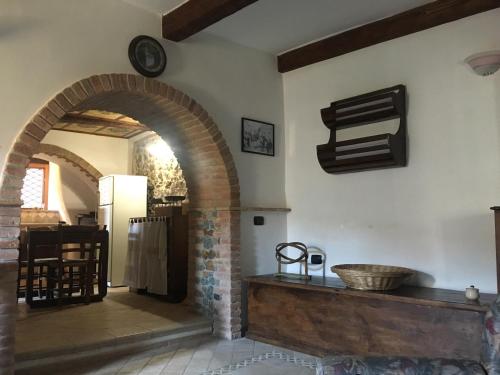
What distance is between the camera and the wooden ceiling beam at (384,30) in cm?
320

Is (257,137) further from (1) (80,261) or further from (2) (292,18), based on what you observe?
(1) (80,261)

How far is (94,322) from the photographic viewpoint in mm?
3930

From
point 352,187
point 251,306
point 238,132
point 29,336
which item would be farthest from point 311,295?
point 29,336

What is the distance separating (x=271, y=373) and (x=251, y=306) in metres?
0.90

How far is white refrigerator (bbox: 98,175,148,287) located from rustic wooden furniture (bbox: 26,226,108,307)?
3.46ft

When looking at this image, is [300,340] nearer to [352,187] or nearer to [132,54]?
[352,187]

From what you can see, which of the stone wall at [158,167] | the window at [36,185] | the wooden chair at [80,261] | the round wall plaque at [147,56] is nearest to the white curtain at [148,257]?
the wooden chair at [80,261]

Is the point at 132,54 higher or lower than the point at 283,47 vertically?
lower

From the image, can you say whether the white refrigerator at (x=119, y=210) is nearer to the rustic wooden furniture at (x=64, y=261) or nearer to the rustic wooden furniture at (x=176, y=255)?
the rustic wooden furniture at (x=64, y=261)

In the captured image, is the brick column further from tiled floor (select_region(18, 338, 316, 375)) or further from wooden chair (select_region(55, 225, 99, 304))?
wooden chair (select_region(55, 225, 99, 304))

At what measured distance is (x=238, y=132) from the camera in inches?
161

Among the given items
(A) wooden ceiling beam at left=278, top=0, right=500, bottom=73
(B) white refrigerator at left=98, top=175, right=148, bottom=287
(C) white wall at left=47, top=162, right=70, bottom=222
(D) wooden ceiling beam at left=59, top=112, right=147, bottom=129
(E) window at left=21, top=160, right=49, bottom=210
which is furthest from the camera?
(E) window at left=21, top=160, right=49, bottom=210

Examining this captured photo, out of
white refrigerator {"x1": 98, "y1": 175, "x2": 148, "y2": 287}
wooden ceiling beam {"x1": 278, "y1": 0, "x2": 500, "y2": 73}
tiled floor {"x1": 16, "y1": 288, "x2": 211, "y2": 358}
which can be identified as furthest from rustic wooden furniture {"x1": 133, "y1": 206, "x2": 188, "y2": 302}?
wooden ceiling beam {"x1": 278, "y1": 0, "x2": 500, "y2": 73}

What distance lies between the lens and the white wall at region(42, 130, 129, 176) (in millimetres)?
7086
